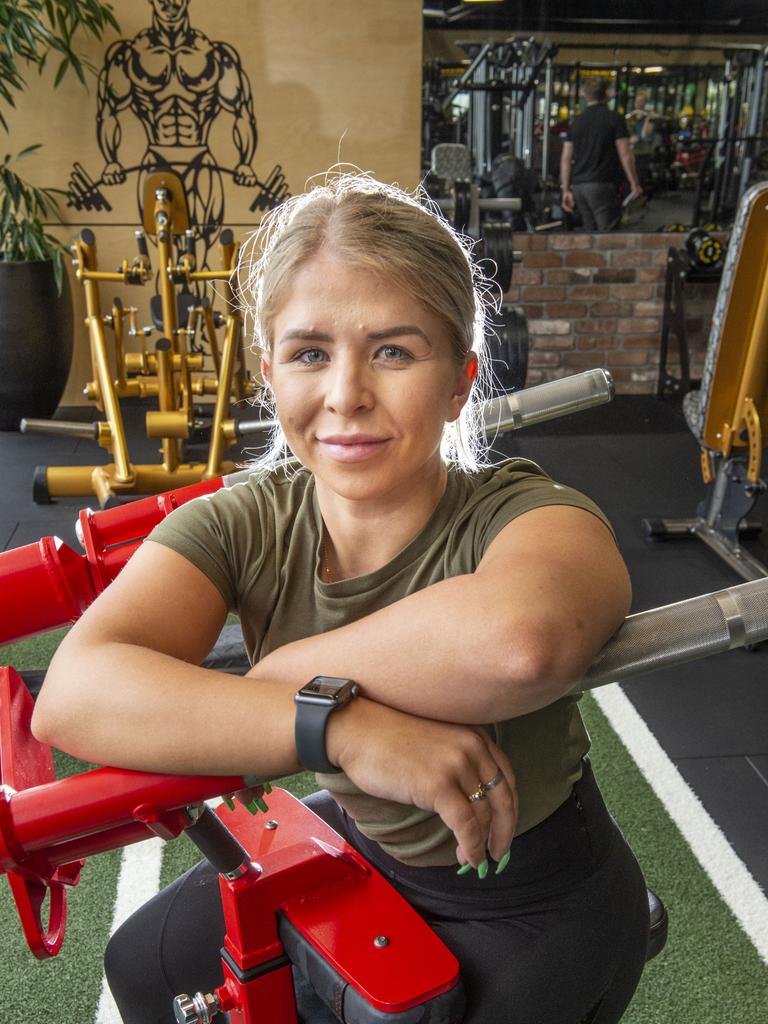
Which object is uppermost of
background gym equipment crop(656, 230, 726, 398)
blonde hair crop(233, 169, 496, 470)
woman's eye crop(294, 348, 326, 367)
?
blonde hair crop(233, 169, 496, 470)

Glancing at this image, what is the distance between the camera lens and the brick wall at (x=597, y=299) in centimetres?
586

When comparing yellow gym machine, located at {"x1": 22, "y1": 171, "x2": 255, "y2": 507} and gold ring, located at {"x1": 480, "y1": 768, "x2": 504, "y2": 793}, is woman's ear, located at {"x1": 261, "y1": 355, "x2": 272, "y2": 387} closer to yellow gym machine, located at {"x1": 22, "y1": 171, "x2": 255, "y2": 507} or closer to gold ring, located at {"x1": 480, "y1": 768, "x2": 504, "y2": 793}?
gold ring, located at {"x1": 480, "y1": 768, "x2": 504, "y2": 793}

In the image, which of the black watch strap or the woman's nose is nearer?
the black watch strap

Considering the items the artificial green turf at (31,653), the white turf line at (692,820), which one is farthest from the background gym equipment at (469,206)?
the artificial green turf at (31,653)

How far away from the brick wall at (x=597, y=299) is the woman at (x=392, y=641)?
16.1 feet

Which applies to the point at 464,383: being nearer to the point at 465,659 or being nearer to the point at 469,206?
the point at 465,659

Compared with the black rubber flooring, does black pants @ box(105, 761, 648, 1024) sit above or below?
above

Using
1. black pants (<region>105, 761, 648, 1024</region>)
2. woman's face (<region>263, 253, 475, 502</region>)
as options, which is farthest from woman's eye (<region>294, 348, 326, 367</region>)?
black pants (<region>105, 761, 648, 1024</region>)

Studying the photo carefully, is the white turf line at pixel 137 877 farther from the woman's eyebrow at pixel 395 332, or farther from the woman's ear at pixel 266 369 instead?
the woman's eyebrow at pixel 395 332

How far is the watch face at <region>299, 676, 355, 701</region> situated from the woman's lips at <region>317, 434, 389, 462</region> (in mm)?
240

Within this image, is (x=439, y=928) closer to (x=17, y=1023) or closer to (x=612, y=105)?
(x=17, y=1023)

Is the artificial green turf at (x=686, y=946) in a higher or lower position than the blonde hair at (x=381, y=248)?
lower

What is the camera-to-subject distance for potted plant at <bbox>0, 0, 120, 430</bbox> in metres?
4.94

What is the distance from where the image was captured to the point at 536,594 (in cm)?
84
